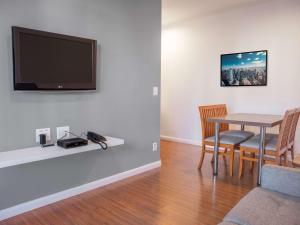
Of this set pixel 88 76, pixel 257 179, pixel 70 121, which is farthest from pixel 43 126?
pixel 257 179

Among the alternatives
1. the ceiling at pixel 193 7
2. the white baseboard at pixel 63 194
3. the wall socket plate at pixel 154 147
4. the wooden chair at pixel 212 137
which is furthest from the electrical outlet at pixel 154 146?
the ceiling at pixel 193 7

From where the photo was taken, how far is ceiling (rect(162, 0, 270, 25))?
397 centimetres

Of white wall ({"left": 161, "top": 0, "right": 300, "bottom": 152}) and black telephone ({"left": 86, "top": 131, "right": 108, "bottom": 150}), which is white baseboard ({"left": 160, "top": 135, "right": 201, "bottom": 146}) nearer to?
white wall ({"left": 161, "top": 0, "right": 300, "bottom": 152})

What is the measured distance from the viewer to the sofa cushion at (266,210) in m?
1.42

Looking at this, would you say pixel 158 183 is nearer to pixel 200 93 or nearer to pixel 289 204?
pixel 289 204

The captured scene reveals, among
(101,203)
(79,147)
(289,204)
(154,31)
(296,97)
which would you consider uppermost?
(154,31)

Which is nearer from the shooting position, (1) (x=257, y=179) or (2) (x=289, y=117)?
(2) (x=289, y=117)

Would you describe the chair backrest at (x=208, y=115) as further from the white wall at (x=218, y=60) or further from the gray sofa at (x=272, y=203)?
the gray sofa at (x=272, y=203)

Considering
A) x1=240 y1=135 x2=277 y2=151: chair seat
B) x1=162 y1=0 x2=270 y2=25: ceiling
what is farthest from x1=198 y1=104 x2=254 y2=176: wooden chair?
x1=162 y1=0 x2=270 y2=25: ceiling

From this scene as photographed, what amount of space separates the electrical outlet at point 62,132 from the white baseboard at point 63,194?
0.58 meters

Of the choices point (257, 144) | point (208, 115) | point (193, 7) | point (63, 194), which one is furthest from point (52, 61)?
point (193, 7)

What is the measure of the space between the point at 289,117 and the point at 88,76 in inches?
90.6

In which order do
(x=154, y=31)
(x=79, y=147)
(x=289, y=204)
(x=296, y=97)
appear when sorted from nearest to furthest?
1. (x=289, y=204)
2. (x=79, y=147)
3. (x=154, y=31)
4. (x=296, y=97)

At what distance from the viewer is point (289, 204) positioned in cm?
161
